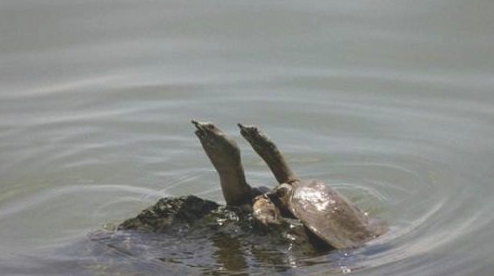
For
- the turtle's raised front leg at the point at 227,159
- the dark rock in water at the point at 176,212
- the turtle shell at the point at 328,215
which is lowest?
the turtle shell at the point at 328,215

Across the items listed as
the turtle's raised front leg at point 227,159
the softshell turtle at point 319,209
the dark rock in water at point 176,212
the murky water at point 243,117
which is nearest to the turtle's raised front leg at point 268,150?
the softshell turtle at point 319,209

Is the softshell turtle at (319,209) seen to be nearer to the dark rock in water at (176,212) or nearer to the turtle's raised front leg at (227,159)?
the turtle's raised front leg at (227,159)

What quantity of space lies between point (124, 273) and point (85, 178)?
140 cm

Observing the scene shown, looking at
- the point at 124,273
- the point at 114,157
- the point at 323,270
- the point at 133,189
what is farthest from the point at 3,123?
the point at 323,270

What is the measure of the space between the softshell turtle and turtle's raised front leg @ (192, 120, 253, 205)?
5.6 inches

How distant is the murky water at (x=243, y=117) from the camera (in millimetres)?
4703

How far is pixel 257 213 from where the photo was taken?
4.41 meters

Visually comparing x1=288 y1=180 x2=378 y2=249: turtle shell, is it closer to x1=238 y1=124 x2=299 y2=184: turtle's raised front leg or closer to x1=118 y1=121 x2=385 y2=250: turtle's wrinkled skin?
x1=118 y1=121 x2=385 y2=250: turtle's wrinkled skin

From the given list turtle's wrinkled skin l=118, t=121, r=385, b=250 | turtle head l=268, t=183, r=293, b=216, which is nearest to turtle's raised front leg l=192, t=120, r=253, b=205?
turtle's wrinkled skin l=118, t=121, r=385, b=250

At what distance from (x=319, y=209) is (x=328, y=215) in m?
0.05

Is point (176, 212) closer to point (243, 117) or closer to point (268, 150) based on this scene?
point (268, 150)

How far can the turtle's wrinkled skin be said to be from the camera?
441cm

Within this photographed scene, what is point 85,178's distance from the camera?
5727mm

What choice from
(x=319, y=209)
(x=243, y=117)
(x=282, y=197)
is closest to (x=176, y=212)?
(x=282, y=197)
